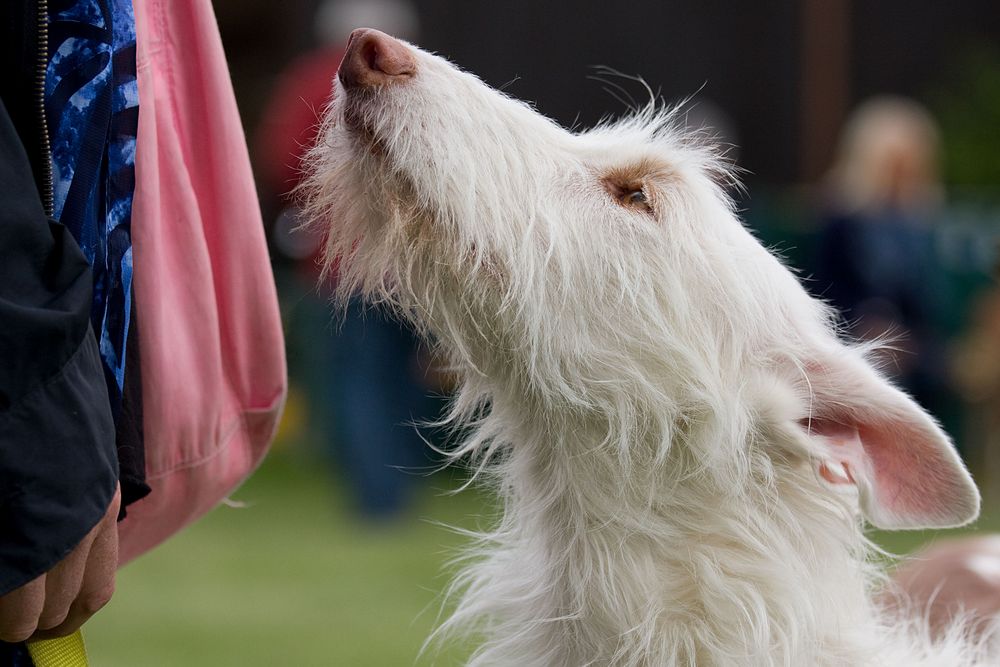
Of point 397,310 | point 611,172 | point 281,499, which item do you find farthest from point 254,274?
point 281,499

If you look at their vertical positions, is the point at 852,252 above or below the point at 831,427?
below

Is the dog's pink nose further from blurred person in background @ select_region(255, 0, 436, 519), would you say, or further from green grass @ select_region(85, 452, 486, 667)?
blurred person in background @ select_region(255, 0, 436, 519)

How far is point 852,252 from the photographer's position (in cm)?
877

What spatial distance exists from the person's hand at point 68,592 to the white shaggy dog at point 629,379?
0.76 meters

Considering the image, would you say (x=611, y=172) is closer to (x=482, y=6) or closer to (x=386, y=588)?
(x=386, y=588)

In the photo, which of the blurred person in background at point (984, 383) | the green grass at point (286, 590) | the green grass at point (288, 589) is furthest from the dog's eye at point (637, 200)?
the blurred person in background at point (984, 383)

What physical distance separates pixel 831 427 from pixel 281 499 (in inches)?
273

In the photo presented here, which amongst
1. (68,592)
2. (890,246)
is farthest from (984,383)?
(68,592)

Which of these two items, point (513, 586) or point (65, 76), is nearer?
point (65, 76)

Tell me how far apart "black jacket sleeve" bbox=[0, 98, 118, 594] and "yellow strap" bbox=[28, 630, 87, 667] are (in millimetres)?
360

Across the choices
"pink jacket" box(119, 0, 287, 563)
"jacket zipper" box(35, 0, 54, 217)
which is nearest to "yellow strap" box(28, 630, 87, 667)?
"pink jacket" box(119, 0, 287, 563)

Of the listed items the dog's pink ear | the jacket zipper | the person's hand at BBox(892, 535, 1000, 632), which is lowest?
the person's hand at BBox(892, 535, 1000, 632)

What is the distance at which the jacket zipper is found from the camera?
172cm

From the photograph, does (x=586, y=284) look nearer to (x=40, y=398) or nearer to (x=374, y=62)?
(x=374, y=62)
